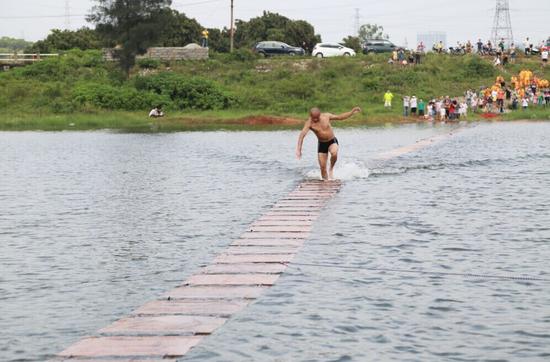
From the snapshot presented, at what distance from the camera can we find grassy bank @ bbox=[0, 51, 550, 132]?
2270 inches

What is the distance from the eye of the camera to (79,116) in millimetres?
59719

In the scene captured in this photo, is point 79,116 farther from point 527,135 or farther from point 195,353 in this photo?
point 195,353

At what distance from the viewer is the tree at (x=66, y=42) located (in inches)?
3713

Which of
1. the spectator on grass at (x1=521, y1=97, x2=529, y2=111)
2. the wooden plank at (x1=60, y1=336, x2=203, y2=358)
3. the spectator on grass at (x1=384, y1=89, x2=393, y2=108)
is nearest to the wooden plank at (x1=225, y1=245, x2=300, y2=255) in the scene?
the wooden plank at (x1=60, y1=336, x2=203, y2=358)

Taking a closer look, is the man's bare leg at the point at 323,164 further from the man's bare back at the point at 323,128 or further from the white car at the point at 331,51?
the white car at the point at 331,51

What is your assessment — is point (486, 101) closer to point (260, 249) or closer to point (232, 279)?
point (260, 249)

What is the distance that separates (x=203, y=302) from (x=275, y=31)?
9787 cm

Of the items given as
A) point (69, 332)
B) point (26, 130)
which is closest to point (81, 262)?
point (69, 332)

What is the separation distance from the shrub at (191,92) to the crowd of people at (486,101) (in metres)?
10.6

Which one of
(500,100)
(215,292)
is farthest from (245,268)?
(500,100)

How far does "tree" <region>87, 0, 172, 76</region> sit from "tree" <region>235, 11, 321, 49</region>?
34730 millimetres

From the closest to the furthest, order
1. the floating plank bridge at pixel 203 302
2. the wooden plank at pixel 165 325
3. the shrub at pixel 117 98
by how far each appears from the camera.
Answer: the floating plank bridge at pixel 203 302 → the wooden plank at pixel 165 325 → the shrub at pixel 117 98

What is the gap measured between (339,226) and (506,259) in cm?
374

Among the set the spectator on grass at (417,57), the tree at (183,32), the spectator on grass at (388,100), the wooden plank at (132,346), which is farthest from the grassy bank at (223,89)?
the wooden plank at (132,346)
